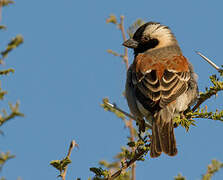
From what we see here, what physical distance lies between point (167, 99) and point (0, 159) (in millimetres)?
2758

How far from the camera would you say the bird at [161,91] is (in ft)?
13.6

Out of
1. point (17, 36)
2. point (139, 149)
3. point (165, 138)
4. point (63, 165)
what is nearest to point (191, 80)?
point (165, 138)

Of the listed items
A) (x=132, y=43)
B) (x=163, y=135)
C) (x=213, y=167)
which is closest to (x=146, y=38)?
(x=132, y=43)

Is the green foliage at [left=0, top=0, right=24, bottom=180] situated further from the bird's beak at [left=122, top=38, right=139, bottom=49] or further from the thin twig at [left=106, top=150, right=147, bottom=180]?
the bird's beak at [left=122, top=38, right=139, bottom=49]

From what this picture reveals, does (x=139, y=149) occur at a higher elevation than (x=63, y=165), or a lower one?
higher

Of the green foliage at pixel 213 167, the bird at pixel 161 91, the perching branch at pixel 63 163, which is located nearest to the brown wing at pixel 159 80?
the bird at pixel 161 91

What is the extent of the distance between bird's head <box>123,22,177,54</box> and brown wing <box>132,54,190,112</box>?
107 centimetres

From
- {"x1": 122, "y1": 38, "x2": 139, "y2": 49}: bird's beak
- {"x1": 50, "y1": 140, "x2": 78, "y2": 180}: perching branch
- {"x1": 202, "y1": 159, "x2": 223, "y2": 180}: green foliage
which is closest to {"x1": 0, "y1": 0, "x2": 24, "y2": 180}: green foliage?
{"x1": 50, "y1": 140, "x2": 78, "y2": 180}: perching branch

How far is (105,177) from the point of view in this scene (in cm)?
209

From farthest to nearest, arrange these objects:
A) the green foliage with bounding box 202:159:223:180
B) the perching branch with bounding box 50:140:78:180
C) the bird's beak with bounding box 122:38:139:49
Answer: the bird's beak with bounding box 122:38:139:49 < the green foliage with bounding box 202:159:223:180 < the perching branch with bounding box 50:140:78:180

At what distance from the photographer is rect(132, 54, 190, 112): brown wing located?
441 centimetres

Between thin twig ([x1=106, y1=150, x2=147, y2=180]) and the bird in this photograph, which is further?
the bird

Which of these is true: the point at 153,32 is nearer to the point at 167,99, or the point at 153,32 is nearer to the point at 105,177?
the point at 167,99

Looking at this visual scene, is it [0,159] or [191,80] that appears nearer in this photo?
[0,159]
